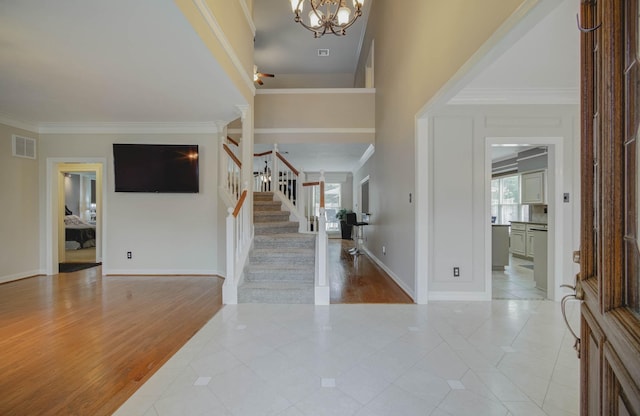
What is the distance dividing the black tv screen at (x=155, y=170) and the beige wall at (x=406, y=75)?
336 cm

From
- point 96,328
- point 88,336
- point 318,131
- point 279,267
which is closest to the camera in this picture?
point 88,336

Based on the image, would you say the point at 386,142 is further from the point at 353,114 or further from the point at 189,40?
the point at 189,40

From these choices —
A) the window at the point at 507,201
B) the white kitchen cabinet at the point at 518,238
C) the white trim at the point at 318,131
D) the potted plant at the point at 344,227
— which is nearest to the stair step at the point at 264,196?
the white trim at the point at 318,131

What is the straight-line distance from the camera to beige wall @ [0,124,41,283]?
179 inches

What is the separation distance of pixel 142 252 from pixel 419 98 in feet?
16.6

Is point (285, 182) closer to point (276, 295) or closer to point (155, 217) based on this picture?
point (155, 217)

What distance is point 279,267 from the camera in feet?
12.8

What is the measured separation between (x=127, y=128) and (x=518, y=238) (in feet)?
27.9

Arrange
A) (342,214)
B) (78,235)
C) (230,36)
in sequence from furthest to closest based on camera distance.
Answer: (342,214)
(78,235)
(230,36)

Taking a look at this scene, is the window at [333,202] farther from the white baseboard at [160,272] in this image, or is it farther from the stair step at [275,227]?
the white baseboard at [160,272]

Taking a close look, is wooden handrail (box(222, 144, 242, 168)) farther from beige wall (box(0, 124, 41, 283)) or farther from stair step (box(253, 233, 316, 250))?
beige wall (box(0, 124, 41, 283))

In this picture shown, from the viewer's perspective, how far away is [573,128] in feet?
11.9

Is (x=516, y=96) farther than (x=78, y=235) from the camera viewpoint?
No

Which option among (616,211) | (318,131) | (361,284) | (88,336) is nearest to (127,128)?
(318,131)
